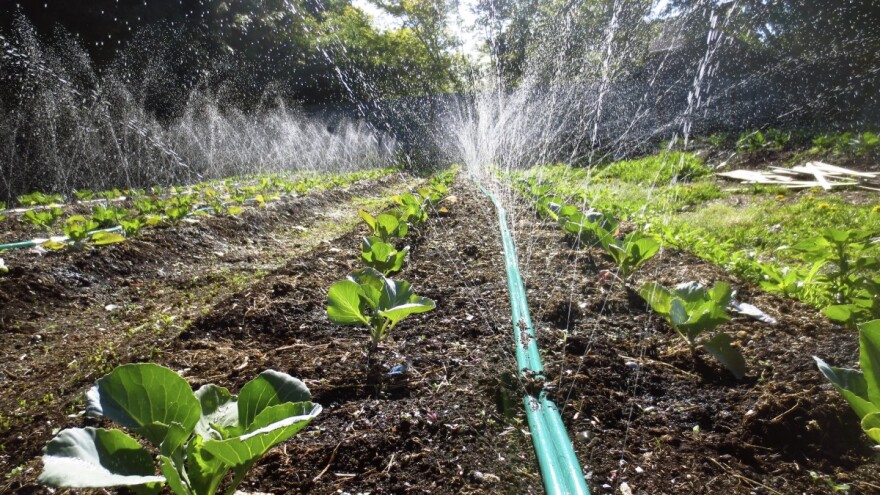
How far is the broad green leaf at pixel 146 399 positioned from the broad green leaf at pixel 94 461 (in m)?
0.06

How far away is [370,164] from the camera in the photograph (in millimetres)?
17172

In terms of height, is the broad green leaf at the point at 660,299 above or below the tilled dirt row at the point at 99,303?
above

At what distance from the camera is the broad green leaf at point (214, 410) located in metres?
0.91

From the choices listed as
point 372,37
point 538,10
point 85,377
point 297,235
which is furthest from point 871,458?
point 372,37

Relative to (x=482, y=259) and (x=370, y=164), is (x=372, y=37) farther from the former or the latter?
(x=482, y=259)

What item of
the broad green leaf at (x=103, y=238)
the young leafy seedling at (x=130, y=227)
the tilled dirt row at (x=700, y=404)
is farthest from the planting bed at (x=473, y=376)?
the young leafy seedling at (x=130, y=227)

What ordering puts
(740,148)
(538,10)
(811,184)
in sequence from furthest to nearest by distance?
(538,10) < (740,148) < (811,184)

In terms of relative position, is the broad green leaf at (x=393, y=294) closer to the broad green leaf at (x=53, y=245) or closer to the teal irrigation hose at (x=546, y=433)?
the teal irrigation hose at (x=546, y=433)

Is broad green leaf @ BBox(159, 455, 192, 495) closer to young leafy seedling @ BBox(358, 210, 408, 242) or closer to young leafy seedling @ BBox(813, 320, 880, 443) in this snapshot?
young leafy seedling @ BBox(813, 320, 880, 443)

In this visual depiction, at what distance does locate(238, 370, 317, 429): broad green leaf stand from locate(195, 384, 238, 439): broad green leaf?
3 centimetres

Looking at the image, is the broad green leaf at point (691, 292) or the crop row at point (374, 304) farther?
the broad green leaf at point (691, 292)

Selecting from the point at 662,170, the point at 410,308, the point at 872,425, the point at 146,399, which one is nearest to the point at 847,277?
the point at 872,425

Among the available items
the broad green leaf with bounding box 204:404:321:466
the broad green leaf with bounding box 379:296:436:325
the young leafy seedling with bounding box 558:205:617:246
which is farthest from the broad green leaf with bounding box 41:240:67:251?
the young leafy seedling with bounding box 558:205:617:246

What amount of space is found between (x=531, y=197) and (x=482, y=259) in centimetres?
254
